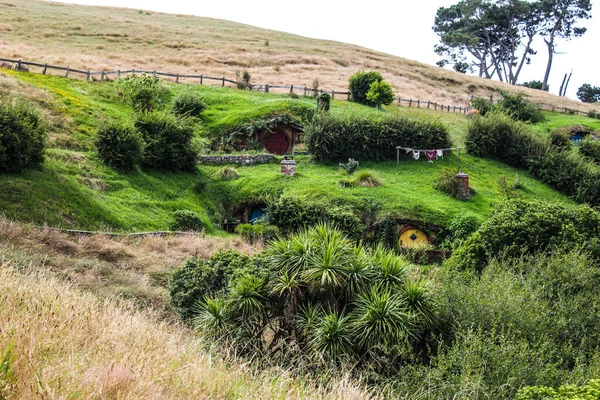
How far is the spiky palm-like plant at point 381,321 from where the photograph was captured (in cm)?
1291

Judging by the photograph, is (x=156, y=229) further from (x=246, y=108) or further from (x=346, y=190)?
(x=246, y=108)

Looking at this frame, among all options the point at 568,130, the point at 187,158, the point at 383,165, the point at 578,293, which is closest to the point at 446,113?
the point at 568,130

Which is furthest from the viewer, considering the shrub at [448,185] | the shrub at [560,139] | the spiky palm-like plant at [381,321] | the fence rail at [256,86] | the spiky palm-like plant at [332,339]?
the shrub at [560,139]

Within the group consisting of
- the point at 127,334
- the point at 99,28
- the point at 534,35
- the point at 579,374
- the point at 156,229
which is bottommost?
the point at 156,229

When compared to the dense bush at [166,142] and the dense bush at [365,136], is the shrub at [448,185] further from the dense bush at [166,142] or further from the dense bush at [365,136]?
the dense bush at [166,142]

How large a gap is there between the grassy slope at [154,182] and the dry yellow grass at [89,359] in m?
15.9

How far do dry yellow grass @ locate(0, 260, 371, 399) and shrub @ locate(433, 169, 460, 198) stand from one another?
29847 millimetres

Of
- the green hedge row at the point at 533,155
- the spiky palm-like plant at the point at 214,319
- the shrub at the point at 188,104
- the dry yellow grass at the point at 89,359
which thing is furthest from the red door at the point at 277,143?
the dry yellow grass at the point at 89,359

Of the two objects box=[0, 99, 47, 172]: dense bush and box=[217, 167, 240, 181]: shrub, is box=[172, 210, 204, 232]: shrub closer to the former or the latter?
box=[0, 99, 47, 172]: dense bush

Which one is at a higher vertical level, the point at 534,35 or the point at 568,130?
the point at 534,35

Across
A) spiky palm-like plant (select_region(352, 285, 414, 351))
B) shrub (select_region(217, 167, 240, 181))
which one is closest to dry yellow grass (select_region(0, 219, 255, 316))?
spiky palm-like plant (select_region(352, 285, 414, 351))

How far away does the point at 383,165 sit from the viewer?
41.0 m

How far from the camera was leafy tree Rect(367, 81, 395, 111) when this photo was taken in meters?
54.8

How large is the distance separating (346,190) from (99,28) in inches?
2130
